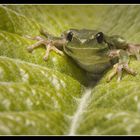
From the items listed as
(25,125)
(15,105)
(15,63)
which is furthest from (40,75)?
(25,125)

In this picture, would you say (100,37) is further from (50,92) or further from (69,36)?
(50,92)

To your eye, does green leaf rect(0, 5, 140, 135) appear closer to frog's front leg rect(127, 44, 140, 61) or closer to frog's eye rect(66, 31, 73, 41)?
frog's front leg rect(127, 44, 140, 61)

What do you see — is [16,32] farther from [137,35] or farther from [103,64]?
[137,35]

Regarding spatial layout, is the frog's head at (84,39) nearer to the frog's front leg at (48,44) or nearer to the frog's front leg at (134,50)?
the frog's front leg at (48,44)

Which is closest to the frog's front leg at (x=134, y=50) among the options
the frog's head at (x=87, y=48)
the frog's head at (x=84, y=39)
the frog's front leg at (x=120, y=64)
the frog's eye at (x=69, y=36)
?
the frog's front leg at (x=120, y=64)

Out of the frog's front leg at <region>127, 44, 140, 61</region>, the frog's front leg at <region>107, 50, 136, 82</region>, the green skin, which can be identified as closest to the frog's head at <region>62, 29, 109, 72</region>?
the green skin

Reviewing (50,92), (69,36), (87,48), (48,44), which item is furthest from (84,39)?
(50,92)
